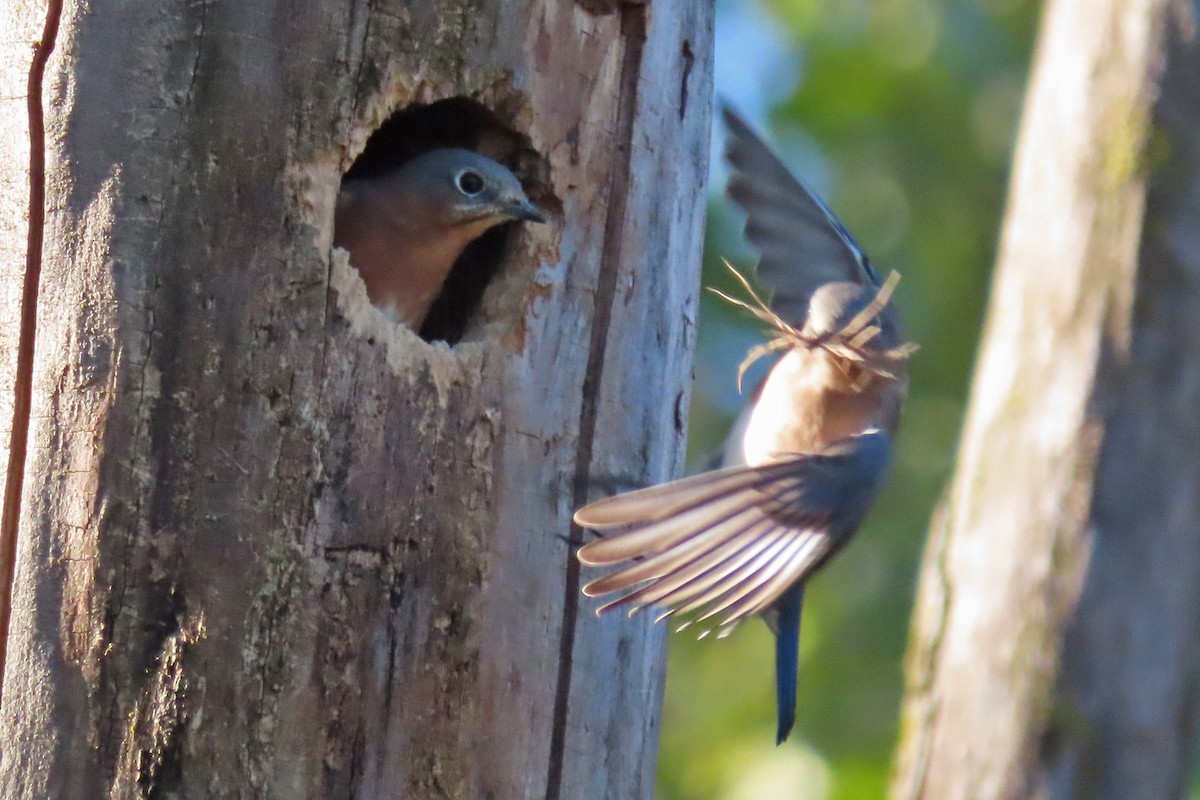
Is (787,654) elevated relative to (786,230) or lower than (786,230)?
lower

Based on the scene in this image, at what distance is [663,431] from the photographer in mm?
3832

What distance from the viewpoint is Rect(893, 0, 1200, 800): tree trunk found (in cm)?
603

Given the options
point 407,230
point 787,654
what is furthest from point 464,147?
point 787,654

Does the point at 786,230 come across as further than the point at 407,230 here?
Answer: Yes

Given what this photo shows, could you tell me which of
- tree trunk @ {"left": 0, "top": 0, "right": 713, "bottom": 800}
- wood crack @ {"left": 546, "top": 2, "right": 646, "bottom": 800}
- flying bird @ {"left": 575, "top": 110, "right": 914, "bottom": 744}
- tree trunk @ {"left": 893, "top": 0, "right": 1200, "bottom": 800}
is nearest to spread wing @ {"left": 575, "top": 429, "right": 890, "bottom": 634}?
flying bird @ {"left": 575, "top": 110, "right": 914, "bottom": 744}

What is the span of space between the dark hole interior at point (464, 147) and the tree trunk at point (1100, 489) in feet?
8.59

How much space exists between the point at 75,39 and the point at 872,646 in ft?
24.1

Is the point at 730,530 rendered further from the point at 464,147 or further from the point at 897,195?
the point at 897,195

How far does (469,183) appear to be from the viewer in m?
4.21

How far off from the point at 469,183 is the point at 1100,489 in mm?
3204

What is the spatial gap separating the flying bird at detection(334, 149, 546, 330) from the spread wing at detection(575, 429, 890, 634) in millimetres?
1227

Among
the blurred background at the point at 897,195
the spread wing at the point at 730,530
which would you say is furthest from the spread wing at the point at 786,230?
the blurred background at the point at 897,195

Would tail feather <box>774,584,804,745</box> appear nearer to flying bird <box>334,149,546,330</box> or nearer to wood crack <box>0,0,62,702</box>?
flying bird <box>334,149,546,330</box>

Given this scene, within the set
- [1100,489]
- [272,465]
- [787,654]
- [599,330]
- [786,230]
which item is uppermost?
[786,230]
